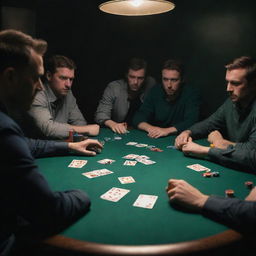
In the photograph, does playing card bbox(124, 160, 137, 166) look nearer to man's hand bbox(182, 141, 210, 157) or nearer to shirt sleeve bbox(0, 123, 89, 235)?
man's hand bbox(182, 141, 210, 157)

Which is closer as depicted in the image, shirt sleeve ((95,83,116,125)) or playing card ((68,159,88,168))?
playing card ((68,159,88,168))

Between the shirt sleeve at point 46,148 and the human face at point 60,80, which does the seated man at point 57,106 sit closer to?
the human face at point 60,80

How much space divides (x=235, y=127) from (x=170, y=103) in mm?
1312

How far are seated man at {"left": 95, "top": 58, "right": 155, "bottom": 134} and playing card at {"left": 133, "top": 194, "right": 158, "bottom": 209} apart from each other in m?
2.52

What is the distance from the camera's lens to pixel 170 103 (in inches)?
164

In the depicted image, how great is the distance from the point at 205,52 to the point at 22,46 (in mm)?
3658

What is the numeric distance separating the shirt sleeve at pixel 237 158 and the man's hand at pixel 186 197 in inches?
30.2

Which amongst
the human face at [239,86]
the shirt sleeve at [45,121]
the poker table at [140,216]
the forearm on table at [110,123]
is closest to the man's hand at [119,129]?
the forearm on table at [110,123]

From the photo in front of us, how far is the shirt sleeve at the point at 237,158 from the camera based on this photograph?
2156mm

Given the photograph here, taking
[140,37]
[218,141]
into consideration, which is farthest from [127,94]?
[218,141]

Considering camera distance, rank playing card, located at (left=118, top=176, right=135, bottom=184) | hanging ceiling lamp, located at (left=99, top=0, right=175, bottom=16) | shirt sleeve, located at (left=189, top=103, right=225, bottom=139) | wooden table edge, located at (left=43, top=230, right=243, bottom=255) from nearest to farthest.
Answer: wooden table edge, located at (left=43, top=230, right=243, bottom=255)
playing card, located at (left=118, top=176, right=135, bottom=184)
hanging ceiling lamp, located at (left=99, top=0, right=175, bottom=16)
shirt sleeve, located at (left=189, top=103, right=225, bottom=139)

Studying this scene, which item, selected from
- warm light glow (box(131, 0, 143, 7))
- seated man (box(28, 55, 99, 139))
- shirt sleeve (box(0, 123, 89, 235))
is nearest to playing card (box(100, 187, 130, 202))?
shirt sleeve (box(0, 123, 89, 235))

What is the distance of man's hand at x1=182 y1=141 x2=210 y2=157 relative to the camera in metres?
2.48

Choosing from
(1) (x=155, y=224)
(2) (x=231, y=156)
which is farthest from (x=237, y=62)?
(1) (x=155, y=224)
